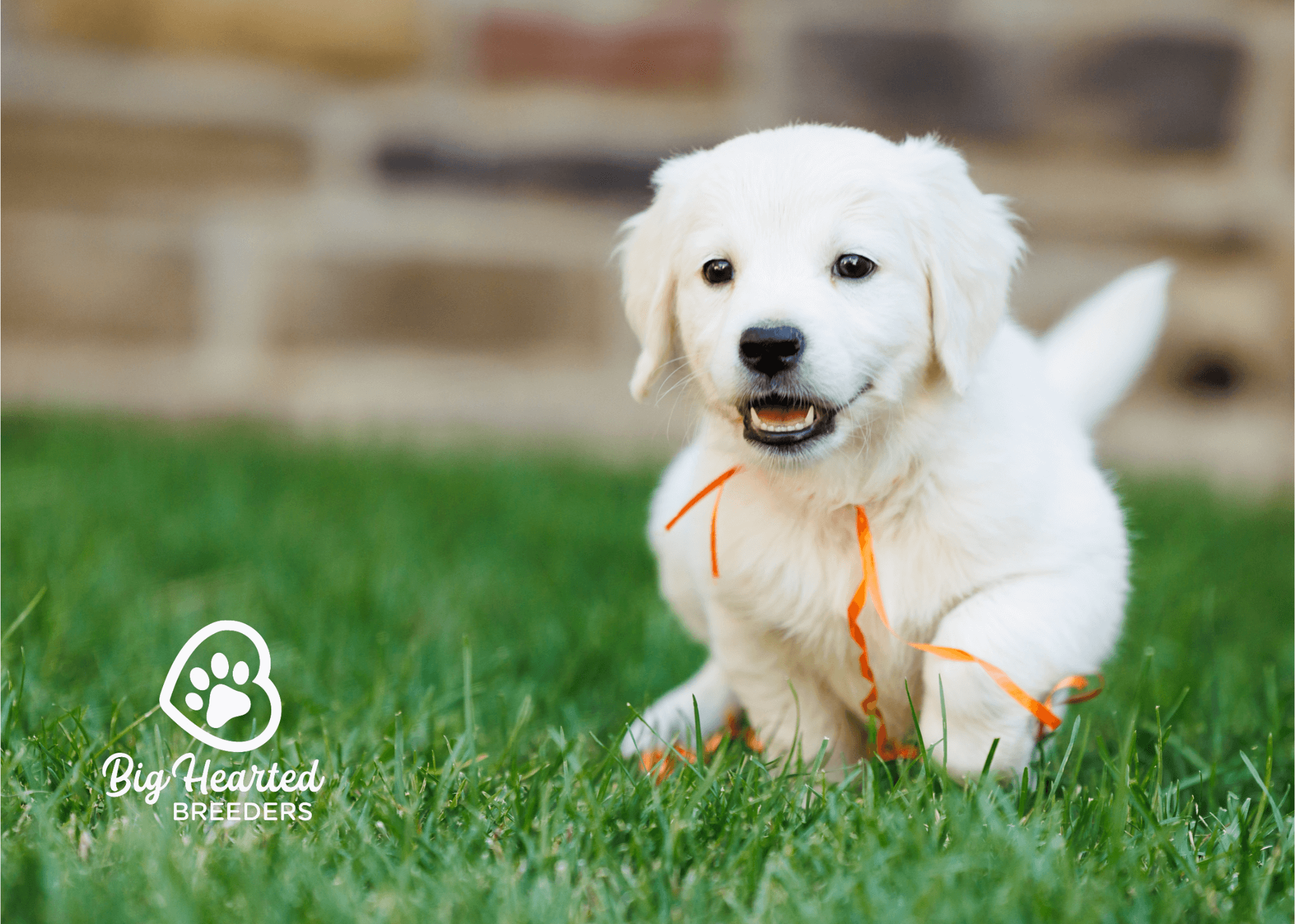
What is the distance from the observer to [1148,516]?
13.5 ft

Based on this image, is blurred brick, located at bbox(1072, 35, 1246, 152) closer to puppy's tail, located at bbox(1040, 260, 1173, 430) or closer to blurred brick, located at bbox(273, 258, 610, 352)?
blurred brick, located at bbox(273, 258, 610, 352)

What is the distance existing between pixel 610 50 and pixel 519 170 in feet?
2.35

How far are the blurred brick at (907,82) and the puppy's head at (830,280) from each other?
3973 millimetres

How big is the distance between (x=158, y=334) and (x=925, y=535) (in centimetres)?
493

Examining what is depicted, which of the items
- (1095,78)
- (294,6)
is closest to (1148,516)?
(1095,78)

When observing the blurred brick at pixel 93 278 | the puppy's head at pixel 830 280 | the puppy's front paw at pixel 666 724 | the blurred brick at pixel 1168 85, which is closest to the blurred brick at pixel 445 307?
the blurred brick at pixel 93 278

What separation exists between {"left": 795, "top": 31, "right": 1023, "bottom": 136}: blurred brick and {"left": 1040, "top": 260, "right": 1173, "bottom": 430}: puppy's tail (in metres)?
3.36

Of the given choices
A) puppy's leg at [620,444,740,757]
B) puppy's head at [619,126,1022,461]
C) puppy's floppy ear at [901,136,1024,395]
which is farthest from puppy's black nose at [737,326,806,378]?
puppy's leg at [620,444,740,757]

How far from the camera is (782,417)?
1774 mm

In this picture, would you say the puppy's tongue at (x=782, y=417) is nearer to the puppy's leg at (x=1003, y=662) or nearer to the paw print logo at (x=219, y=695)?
the puppy's leg at (x=1003, y=662)

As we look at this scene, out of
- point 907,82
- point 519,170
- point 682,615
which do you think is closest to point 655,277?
Result: point 682,615

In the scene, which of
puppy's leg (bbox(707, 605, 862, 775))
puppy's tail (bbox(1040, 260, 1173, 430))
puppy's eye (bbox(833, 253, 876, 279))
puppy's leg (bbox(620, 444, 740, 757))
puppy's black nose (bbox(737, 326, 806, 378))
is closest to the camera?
puppy's black nose (bbox(737, 326, 806, 378))

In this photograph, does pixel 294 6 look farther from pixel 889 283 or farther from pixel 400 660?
pixel 889 283

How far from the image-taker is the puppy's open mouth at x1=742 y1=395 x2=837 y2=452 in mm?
1749
